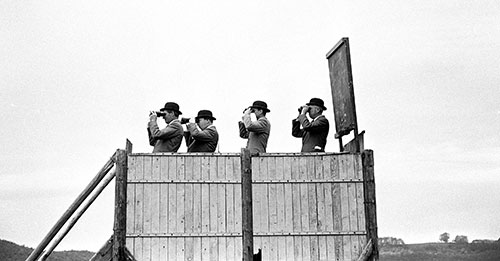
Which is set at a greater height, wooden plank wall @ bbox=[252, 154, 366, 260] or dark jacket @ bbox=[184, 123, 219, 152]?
dark jacket @ bbox=[184, 123, 219, 152]

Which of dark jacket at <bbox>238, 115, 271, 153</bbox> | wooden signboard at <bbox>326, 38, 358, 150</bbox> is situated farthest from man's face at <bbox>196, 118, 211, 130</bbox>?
wooden signboard at <bbox>326, 38, 358, 150</bbox>

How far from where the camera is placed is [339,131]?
1548 cm

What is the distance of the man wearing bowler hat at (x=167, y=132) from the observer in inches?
580

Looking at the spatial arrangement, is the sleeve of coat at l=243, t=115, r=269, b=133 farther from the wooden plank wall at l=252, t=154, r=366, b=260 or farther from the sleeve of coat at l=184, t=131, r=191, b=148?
the sleeve of coat at l=184, t=131, r=191, b=148

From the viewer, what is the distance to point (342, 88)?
1515 cm

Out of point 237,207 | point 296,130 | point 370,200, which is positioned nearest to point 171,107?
point 237,207

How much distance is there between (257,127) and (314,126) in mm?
1256

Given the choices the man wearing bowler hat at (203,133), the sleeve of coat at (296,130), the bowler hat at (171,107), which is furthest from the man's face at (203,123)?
the sleeve of coat at (296,130)

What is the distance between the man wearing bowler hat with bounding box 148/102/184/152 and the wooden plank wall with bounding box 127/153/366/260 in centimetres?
79

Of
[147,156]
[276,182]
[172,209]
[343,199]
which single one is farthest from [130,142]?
[343,199]

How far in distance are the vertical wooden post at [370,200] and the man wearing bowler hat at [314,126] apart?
108 centimetres

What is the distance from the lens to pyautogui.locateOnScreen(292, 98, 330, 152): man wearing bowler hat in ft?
48.8

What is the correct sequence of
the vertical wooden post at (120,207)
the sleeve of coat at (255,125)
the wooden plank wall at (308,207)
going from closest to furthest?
the vertical wooden post at (120,207), the wooden plank wall at (308,207), the sleeve of coat at (255,125)

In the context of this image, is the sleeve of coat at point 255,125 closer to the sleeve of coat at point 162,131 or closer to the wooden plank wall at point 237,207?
the wooden plank wall at point 237,207
